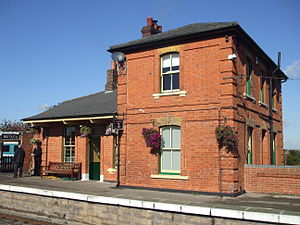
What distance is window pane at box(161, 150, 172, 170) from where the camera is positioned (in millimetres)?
13000

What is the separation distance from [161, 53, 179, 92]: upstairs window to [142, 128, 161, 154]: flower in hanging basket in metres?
1.84

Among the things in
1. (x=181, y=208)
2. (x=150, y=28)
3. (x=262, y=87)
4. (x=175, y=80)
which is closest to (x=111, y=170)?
(x=175, y=80)

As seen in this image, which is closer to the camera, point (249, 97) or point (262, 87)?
point (249, 97)

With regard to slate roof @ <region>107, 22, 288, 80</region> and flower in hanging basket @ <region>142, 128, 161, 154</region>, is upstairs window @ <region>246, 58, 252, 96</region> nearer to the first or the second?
slate roof @ <region>107, 22, 288, 80</region>

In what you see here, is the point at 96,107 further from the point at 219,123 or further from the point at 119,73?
the point at 219,123

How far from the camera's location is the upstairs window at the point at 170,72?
13.2 meters

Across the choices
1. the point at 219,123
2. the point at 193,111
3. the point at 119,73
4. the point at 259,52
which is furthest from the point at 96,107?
the point at 259,52

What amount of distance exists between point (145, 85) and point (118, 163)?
11.7ft

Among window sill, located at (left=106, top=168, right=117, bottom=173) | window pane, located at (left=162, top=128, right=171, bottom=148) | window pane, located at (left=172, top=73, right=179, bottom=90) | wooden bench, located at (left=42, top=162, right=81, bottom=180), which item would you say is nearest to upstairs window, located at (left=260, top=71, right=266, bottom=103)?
window pane, located at (left=172, top=73, right=179, bottom=90)

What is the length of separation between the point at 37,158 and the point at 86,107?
4.19 meters

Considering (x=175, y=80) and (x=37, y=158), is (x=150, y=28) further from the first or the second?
(x=37, y=158)

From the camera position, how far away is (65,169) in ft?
55.3

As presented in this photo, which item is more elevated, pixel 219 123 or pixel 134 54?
pixel 134 54

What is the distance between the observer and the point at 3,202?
41.4 feet
